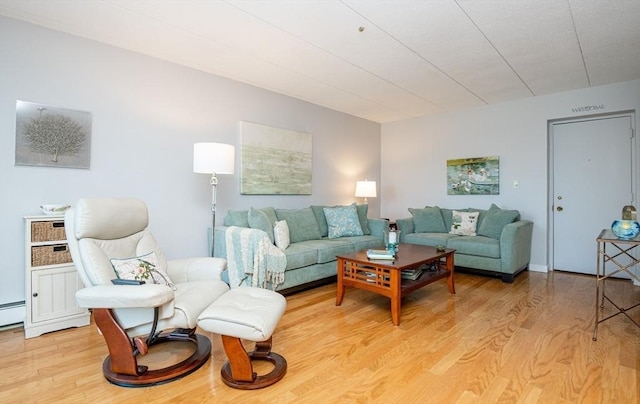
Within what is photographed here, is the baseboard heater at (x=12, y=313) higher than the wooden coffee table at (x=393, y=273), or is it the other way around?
the wooden coffee table at (x=393, y=273)

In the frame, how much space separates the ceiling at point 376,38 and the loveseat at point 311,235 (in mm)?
1602

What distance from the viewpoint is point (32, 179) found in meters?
2.64

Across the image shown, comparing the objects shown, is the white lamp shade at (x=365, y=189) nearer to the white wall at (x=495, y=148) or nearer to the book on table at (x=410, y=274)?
the white wall at (x=495, y=148)

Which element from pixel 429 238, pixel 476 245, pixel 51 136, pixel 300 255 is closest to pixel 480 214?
pixel 476 245

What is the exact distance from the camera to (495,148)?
4867 mm

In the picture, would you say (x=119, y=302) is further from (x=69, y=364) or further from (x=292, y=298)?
(x=292, y=298)

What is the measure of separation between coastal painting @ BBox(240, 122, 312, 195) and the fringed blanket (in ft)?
3.28

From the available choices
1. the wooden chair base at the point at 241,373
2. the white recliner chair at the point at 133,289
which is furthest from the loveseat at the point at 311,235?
the wooden chair base at the point at 241,373

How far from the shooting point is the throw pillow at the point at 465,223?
4.63 meters

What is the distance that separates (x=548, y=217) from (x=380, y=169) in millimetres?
2708

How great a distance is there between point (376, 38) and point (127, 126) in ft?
7.96

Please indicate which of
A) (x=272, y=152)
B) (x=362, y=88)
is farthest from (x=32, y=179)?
(x=362, y=88)

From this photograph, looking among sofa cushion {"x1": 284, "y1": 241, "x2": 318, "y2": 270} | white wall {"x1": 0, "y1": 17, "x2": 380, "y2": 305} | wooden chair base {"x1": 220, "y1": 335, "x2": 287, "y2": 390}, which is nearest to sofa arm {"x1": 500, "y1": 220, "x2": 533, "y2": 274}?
sofa cushion {"x1": 284, "y1": 241, "x2": 318, "y2": 270}

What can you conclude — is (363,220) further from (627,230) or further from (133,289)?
(133,289)
